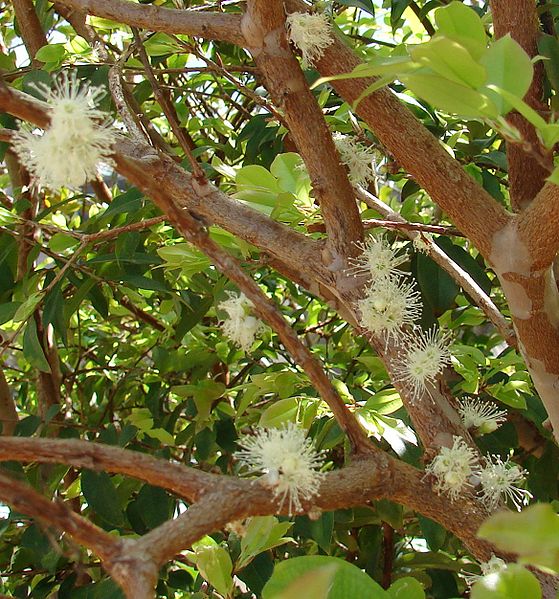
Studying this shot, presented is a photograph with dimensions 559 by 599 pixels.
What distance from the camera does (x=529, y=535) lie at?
0.36m

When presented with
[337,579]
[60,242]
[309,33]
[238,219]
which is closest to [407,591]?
[337,579]

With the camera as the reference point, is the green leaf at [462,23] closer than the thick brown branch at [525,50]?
Yes

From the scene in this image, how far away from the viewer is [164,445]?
931mm

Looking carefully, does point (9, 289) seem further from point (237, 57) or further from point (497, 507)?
point (497, 507)

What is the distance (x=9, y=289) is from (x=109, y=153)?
0.63 meters

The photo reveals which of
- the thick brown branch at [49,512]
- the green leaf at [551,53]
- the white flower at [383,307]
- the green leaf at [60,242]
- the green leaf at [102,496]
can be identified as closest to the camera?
the thick brown branch at [49,512]

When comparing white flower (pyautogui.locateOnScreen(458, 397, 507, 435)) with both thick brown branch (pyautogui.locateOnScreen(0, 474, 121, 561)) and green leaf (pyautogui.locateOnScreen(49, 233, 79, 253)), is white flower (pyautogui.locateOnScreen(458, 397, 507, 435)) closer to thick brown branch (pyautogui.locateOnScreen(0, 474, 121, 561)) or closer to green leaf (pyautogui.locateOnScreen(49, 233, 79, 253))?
thick brown branch (pyautogui.locateOnScreen(0, 474, 121, 561))

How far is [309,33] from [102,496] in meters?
0.48

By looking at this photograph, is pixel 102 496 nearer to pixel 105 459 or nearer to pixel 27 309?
pixel 27 309

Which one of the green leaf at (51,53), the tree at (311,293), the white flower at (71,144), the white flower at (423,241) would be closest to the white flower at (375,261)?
the tree at (311,293)

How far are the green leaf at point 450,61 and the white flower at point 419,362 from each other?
218mm

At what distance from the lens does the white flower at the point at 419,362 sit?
0.54 meters

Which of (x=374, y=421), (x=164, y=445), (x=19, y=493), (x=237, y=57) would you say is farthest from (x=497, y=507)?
(x=237, y=57)

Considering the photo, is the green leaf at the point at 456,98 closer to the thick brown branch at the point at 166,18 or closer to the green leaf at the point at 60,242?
the thick brown branch at the point at 166,18
